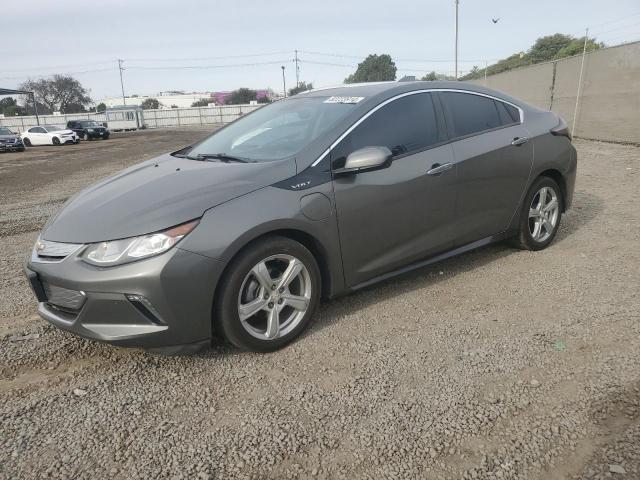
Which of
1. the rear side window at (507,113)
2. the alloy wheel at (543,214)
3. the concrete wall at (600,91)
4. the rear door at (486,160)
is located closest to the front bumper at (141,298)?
the rear door at (486,160)

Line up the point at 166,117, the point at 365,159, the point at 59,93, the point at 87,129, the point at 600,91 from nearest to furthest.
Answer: the point at 365,159, the point at 600,91, the point at 87,129, the point at 166,117, the point at 59,93

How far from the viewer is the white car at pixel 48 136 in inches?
1211

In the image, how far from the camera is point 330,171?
3146 mm

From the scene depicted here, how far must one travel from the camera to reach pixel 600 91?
1184cm

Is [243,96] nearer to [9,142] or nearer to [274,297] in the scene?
[9,142]

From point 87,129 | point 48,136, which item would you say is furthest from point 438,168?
point 87,129

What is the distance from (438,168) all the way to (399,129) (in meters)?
0.41

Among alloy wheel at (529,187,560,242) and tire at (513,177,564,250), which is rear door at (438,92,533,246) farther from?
alloy wheel at (529,187,560,242)

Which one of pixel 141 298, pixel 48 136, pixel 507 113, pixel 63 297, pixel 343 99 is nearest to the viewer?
pixel 141 298

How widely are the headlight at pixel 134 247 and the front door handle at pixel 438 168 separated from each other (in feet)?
5.96

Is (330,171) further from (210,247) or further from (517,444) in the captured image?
(517,444)

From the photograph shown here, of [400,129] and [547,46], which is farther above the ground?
[547,46]

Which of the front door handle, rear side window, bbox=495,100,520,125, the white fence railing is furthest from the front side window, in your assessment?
the white fence railing

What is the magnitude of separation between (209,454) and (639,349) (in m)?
2.45
